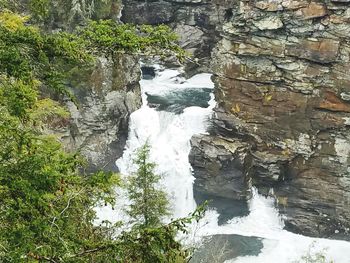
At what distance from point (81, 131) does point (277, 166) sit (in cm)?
1012

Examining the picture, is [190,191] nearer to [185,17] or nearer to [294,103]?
[294,103]

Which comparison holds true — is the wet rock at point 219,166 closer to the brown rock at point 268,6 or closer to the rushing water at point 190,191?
the rushing water at point 190,191

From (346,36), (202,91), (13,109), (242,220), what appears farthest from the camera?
(202,91)

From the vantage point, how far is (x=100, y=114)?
25.6 m

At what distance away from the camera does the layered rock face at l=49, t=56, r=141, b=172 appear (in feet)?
82.1

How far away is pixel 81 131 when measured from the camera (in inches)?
998

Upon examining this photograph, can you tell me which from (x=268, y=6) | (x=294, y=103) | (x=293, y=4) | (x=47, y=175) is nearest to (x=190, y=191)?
(x=294, y=103)

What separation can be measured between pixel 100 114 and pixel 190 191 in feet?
19.9

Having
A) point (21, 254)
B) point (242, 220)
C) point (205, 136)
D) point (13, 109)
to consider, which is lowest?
point (242, 220)

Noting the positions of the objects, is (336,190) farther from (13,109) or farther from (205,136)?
(13,109)

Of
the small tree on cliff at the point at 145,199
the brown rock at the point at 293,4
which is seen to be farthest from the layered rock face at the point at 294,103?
the small tree on cliff at the point at 145,199

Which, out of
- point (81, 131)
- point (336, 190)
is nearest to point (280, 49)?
point (336, 190)

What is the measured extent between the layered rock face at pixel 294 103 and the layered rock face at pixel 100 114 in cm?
512

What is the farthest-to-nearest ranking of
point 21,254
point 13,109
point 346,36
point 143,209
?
point 346,36
point 143,209
point 13,109
point 21,254
